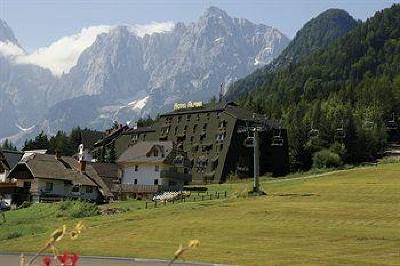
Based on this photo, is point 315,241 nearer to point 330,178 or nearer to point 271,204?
point 271,204

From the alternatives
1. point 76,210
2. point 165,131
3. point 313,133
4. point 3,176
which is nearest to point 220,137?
point 165,131

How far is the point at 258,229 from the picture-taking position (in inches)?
1868

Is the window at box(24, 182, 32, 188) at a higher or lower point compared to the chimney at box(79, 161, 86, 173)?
lower

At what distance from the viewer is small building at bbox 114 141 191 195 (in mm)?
107500

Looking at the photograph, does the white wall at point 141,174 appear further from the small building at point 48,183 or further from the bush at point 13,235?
the bush at point 13,235

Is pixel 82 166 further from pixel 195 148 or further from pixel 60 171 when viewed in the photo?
pixel 195 148

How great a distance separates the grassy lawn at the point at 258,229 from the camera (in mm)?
35594

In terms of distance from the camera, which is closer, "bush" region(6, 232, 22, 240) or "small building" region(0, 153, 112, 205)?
"bush" region(6, 232, 22, 240)

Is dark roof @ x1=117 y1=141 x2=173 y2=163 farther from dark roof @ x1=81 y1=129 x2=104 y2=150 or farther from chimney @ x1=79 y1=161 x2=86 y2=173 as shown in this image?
dark roof @ x1=81 y1=129 x2=104 y2=150

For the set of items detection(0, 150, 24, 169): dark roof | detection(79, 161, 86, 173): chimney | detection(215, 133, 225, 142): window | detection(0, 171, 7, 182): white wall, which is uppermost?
detection(215, 133, 225, 142): window

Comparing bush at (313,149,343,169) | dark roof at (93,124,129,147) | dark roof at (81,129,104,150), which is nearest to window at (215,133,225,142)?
bush at (313,149,343,169)

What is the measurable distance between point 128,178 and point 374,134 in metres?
56.8

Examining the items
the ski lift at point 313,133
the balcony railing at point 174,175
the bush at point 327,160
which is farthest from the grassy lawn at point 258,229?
the bush at point 327,160

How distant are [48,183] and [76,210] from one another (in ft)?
116
